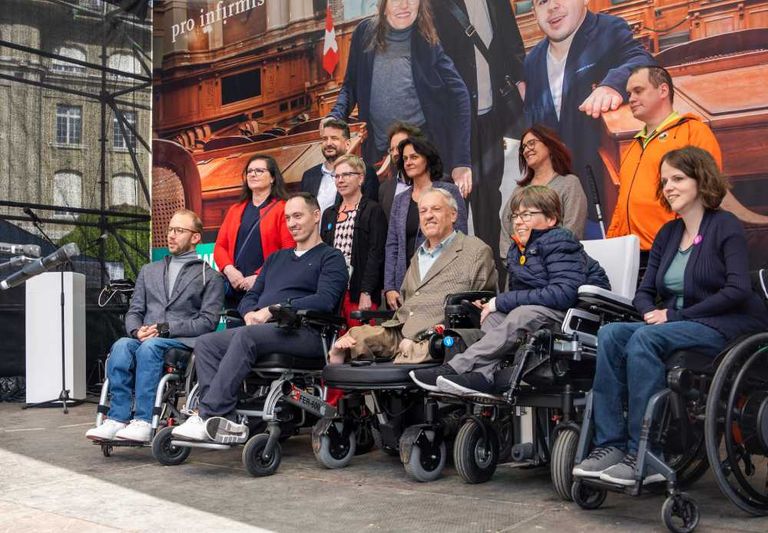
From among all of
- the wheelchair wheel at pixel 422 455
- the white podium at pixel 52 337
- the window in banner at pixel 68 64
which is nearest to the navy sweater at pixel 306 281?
the wheelchair wheel at pixel 422 455

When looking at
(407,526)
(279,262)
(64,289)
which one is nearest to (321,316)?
(279,262)

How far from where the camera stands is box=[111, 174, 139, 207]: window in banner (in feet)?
25.3

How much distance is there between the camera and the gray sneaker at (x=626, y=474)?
9.06 ft

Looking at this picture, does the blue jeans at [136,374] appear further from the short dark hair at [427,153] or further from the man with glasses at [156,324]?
the short dark hair at [427,153]

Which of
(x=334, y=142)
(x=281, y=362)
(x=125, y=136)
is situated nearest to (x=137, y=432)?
(x=281, y=362)

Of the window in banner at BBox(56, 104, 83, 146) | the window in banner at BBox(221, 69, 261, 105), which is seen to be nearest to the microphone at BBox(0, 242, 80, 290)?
the window in banner at BBox(221, 69, 261, 105)

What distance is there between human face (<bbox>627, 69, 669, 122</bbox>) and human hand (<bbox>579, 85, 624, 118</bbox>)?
83 mm

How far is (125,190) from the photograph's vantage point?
25.5 feet

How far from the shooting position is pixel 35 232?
7.32 m

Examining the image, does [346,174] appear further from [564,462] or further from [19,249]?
[564,462]

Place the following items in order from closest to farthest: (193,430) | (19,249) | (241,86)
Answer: (19,249) → (193,430) → (241,86)

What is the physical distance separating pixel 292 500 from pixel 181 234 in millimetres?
1776

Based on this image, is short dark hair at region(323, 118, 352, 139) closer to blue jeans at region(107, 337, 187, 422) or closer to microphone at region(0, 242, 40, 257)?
blue jeans at region(107, 337, 187, 422)

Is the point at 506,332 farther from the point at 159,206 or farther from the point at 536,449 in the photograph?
the point at 159,206
